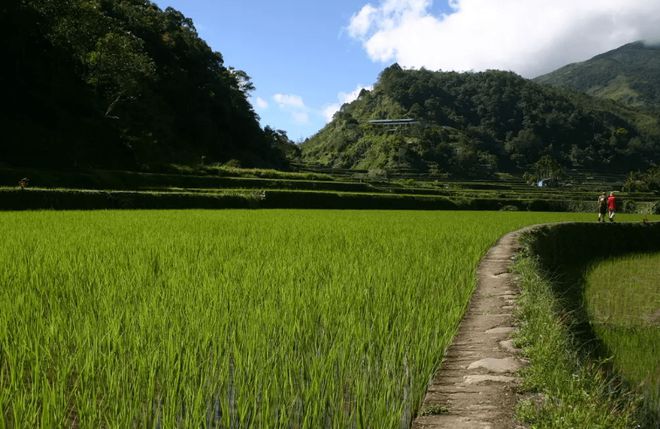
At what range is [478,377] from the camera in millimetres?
2271

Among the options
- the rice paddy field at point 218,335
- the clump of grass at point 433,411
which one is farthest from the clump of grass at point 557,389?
the rice paddy field at point 218,335

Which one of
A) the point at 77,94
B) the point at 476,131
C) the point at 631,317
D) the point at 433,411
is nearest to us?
the point at 433,411

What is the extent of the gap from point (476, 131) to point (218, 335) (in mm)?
104485

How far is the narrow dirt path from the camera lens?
184cm

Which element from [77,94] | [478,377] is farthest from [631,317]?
[77,94]

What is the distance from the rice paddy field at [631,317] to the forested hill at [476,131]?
6176 cm

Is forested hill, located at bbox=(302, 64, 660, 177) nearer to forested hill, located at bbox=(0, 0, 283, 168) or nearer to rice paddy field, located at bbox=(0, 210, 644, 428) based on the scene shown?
forested hill, located at bbox=(0, 0, 283, 168)

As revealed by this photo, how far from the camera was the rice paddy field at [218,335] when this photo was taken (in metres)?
1.78

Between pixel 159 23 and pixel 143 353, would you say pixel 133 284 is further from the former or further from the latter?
pixel 159 23

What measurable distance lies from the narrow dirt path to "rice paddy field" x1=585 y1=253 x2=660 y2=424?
0.88 m

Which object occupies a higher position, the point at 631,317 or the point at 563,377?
the point at 563,377

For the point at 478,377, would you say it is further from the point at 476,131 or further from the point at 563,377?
the point at 476,131

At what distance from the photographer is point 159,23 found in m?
46.9

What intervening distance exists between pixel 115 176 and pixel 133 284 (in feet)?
63.5
